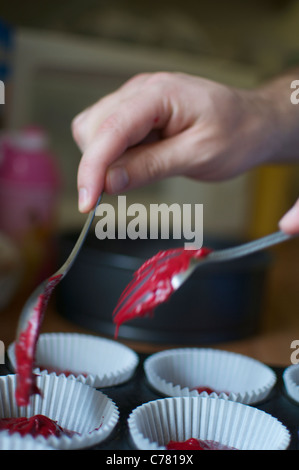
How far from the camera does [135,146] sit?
838 millimetres

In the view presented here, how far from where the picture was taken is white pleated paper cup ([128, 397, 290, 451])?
2.13ft

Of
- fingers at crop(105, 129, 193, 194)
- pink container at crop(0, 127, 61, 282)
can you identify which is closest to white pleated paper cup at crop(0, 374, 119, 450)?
fingers at crop(105, 129, 193, 194)

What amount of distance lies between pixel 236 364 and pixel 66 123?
1158 mm

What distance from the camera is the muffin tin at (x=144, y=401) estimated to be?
24.3 inches

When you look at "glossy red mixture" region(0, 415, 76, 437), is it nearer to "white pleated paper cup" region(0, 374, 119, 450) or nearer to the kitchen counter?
"white pleated paper cup" region(0, 374, 119, 450)

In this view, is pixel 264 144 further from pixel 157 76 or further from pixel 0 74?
pixel 0 74

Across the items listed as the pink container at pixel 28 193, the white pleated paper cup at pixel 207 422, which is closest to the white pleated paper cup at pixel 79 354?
the white pleated paper cup at pixel 207 422

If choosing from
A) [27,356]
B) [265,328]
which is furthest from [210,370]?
[265,328]

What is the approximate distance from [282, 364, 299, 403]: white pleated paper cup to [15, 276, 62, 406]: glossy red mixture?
1.11ft

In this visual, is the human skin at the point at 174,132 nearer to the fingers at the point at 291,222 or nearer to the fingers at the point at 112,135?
the fingers at the point at 112,135

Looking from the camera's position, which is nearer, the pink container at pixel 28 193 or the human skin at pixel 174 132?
the human skin at pixel 174 132

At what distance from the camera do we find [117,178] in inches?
29.8

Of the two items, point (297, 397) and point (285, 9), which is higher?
point (285, 9)
